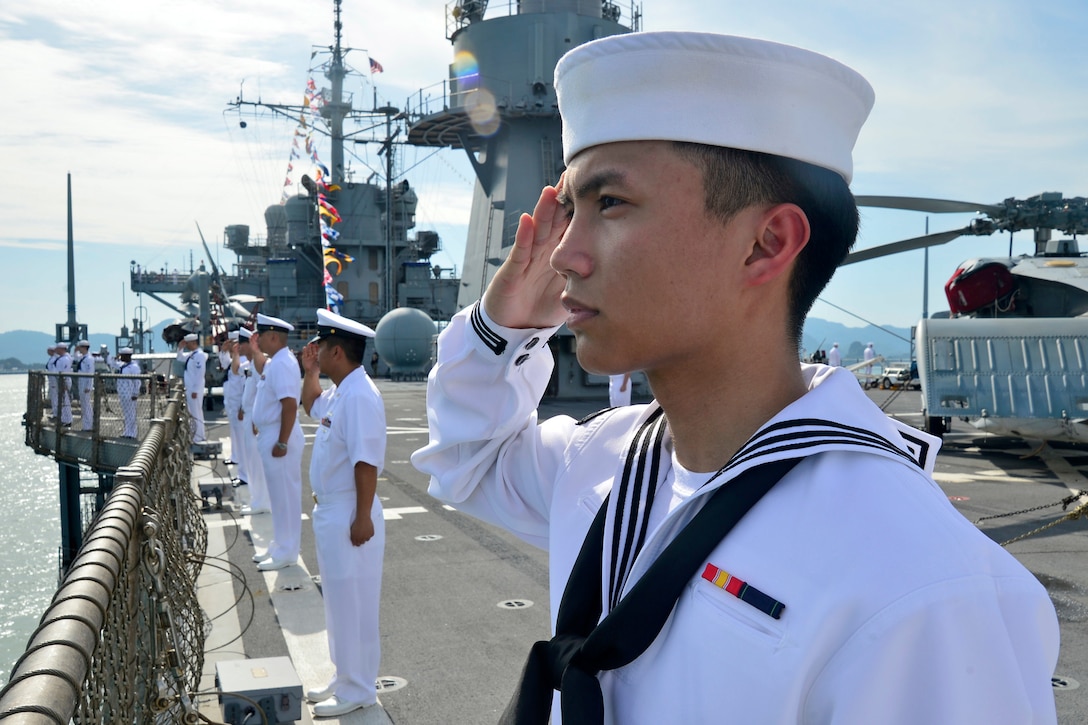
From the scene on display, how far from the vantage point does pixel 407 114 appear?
86.5ft

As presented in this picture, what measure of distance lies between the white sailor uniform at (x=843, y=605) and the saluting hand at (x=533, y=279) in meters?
0.52

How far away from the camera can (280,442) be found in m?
7.37

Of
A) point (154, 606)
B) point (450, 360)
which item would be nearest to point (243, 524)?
point (154, 606)

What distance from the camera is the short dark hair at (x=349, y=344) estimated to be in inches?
199

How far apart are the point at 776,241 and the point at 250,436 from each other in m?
9.78

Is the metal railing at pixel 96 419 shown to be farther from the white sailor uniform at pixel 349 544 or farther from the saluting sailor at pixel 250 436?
the white sailor uniform at pixel 349 544

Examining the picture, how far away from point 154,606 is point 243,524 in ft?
19.6

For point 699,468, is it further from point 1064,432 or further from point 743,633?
point 1064,432

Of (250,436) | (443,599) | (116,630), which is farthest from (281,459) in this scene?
(116,630)

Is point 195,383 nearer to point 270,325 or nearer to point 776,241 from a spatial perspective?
point 270,325

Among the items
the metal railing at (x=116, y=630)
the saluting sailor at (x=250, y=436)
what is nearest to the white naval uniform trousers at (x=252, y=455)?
the saluting sailor at (x=250, y=436)

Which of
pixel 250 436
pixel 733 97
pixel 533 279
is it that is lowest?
pixel 250 436

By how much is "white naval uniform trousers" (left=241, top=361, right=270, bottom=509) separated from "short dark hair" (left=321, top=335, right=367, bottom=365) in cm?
421

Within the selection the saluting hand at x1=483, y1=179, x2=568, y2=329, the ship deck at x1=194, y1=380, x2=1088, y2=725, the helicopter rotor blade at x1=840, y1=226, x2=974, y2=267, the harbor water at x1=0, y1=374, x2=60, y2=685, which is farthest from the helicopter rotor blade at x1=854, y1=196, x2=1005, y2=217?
the harbor water at x1=0, y1=374, x2=60, y2=685
